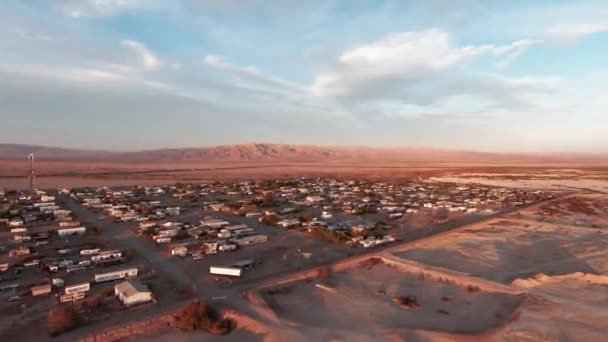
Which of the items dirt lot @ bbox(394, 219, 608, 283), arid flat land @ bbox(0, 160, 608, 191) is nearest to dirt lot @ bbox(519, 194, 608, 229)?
dirt lot @ bbox(394, 219, 608, 283)

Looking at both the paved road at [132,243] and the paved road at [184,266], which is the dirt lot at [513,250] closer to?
the paved road at [184,266]

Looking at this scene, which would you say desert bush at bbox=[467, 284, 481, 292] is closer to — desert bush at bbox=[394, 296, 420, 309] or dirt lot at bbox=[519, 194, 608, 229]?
desert bush at bbox=[394, 296, 420, 309]

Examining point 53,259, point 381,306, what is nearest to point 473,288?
point 381,306

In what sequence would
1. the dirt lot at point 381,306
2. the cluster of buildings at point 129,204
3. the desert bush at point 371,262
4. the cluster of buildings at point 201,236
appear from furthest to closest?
the cluster of buildings at point 129,204, the cluster of buildings at point 201,236, the desert bush at point 371,262, the dirt lot at point 381,306

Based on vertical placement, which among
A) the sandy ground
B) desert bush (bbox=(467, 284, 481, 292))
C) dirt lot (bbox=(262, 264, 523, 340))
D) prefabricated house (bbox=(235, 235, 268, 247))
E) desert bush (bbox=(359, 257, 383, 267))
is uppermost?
the sandy ground

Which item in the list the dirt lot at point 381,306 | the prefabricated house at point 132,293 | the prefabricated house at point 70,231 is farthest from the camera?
the prefabricated house at point 70,231

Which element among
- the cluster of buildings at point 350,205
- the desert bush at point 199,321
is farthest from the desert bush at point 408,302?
the cluster of buildings at point 350,205

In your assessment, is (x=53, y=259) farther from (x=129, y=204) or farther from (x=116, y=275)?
(x=129, y=204)
